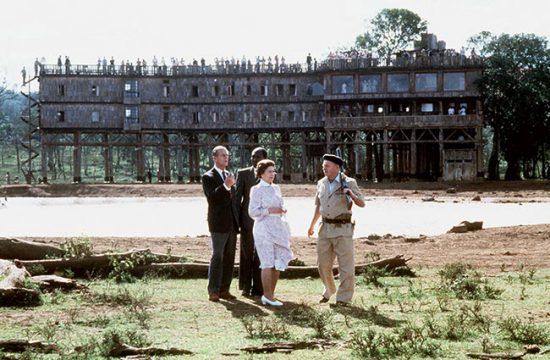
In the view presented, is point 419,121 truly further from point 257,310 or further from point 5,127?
point 5,127

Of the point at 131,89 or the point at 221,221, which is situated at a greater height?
the point at 131,89

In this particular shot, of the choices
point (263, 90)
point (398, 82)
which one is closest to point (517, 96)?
point (398, 82)

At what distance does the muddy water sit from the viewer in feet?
89.0

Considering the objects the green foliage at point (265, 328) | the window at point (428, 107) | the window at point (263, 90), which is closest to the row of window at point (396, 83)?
the window at point (428, 107)

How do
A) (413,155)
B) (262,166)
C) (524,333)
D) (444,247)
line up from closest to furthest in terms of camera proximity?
(524,333) < (262,166) < (444,247) < (413,155)

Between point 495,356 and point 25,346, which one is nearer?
point 495,356

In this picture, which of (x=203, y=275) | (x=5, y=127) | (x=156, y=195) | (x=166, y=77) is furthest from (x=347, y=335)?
(x=5, y=127)

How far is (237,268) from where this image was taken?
14758 millimetres

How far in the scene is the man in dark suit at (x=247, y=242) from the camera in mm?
12648

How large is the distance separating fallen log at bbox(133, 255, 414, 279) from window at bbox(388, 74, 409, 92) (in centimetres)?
4633

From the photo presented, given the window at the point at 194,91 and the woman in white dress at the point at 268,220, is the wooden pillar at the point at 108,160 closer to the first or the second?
the window at the point at 194,91

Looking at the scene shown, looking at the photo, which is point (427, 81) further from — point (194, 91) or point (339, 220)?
point (339, 220)

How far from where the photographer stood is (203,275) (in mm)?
14664

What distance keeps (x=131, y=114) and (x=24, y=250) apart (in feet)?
169
